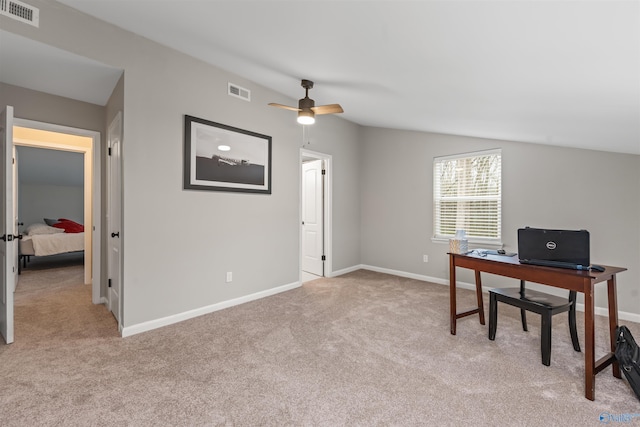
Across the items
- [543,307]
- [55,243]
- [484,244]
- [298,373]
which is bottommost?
[298,373]

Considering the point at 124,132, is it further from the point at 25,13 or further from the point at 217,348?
the point at 217,348

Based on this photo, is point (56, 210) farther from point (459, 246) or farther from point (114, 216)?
point (459, 246)

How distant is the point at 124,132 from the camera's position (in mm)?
2705

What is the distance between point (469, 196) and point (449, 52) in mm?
2844

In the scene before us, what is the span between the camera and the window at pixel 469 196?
401 cm

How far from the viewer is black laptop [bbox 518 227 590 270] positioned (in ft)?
6.58

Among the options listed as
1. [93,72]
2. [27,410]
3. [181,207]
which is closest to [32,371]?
[27,410]

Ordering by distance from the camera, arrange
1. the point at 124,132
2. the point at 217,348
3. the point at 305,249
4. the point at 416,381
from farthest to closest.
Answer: the point at 305,249
the point at 124,132
the point at 217,348
the point at 416,381

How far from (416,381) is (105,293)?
3.71 metres

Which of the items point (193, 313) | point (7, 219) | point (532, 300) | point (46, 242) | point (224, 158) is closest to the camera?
point (532, 300)

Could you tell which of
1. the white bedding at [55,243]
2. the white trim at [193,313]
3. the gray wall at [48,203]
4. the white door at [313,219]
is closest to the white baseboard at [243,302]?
the white trim at [193,313]

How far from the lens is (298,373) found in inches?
82.6

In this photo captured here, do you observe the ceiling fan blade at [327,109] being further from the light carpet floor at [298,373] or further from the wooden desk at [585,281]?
the light carpet floor at [298,373]

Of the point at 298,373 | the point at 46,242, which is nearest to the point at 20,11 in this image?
the point at 298,373
